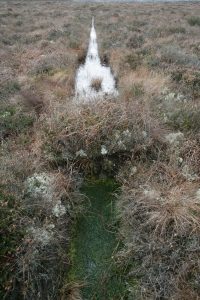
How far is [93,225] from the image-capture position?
6.19 metres

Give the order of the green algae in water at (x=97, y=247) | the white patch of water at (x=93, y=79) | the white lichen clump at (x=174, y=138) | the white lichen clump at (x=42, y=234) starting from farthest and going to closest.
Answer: the white patch of water at (x=93, y=79)
the white lichen clump at (x=174, y=138)
the green algae in water at (x=97, y=247)
the white lichen clump at (x=42, y=234)

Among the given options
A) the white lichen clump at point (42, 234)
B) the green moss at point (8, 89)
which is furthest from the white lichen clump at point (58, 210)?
the green moss at point (8, 89)

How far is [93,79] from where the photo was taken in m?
12.3

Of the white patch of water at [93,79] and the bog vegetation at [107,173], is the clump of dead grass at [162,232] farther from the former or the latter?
the white patch of water at [93,79]

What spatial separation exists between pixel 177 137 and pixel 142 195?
1.98 m

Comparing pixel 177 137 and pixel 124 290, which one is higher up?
pixel 177 137

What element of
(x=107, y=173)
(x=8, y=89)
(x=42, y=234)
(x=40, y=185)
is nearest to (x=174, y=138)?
(x=107, y=173)

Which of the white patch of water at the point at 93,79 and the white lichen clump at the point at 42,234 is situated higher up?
the white lichen clump at the point at 42,234

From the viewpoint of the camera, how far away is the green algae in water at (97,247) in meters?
5.11

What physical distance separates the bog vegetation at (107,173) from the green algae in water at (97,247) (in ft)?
0.48

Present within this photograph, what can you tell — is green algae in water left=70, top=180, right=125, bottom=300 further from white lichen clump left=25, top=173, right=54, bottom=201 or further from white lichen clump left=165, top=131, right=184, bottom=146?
white lichen clump left=165, top=131, right=184, bottom=146

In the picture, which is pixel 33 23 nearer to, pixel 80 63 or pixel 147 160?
pixel 80 63

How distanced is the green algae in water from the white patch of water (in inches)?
152

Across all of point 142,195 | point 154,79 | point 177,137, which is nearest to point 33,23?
point 154,79
